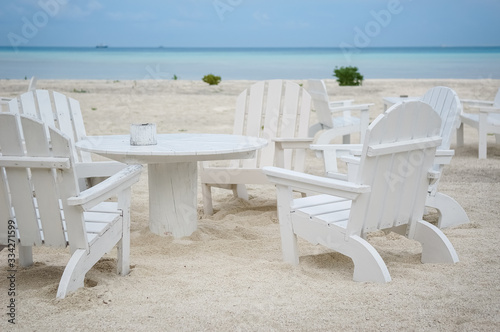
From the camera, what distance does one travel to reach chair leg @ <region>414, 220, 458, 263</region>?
3076 millimetres

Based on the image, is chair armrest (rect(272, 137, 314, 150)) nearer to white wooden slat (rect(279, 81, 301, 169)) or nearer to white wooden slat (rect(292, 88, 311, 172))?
white wooden slat (rect(292, 88, 311, 172))

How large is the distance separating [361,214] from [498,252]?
1091mm

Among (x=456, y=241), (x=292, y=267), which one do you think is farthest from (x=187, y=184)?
(x=456, y=241)

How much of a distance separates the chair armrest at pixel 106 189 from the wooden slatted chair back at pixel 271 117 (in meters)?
1.86

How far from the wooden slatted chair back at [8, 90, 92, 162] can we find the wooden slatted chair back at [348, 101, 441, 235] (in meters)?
2.57

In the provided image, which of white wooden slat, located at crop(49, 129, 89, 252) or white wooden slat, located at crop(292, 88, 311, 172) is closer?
white wooden slat, located at crop(49, 129, 89, 252)

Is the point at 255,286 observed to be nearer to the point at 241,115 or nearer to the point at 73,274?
the point at 73,274

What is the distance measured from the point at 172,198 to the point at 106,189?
3.62ft

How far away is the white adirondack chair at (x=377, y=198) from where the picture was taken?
8.81 feet

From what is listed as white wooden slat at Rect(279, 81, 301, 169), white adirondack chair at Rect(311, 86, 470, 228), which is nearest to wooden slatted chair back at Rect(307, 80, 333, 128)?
white wooden slat at Rect(279, 81, 301, 169)

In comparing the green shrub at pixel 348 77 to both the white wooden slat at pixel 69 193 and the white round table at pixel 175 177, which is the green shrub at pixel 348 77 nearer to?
the white round table at pixel 175 177

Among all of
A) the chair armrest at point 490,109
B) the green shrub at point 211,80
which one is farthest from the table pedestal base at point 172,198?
the green shrub at point 211,80

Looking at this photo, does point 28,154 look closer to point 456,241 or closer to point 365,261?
point 365,261

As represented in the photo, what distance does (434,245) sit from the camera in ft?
10.2
